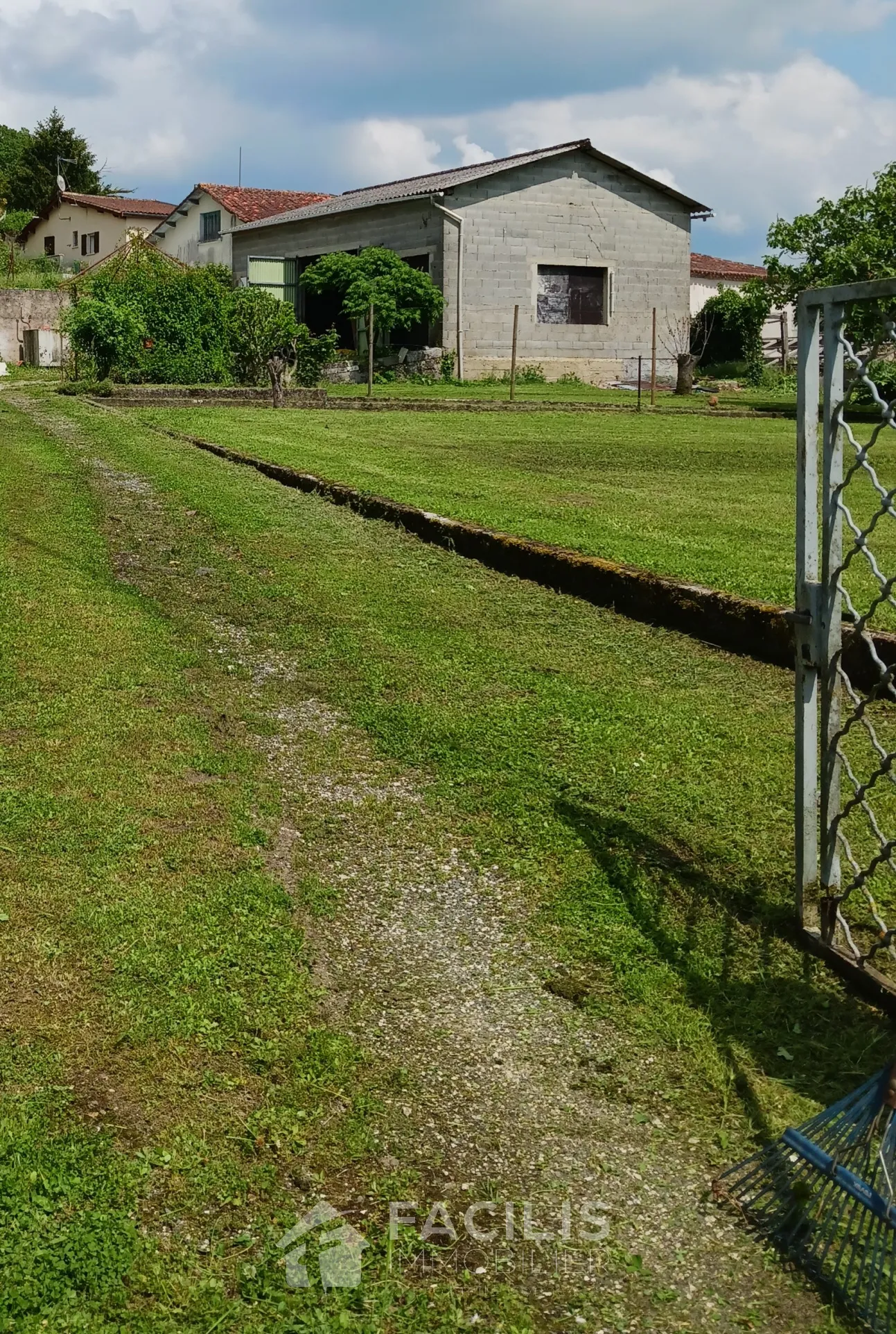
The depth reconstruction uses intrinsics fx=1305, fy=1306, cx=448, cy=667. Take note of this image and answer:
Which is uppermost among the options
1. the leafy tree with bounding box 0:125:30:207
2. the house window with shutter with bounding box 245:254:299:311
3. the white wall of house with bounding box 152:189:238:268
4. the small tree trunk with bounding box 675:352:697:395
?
the leafy tree with bounding box 0:125:30:207

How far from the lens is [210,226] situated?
40.7 meters

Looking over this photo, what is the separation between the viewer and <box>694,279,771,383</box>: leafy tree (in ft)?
115

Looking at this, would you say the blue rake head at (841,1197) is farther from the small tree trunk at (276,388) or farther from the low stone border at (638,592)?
the small tree trunk at (276,388)

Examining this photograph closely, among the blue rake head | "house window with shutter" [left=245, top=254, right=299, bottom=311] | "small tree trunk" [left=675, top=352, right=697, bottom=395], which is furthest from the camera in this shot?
"house window with shutter" [left=245, top=254, right=299, bottom=311]

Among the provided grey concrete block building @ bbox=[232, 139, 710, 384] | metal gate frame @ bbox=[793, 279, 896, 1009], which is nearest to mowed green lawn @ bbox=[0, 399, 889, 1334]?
metal gate frame @ bbox=[793, 279, 896, 1009]

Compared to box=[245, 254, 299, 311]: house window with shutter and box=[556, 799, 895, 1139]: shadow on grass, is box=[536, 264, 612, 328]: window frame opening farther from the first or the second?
box=[556, 799, 895, 1139]: shadow on grass

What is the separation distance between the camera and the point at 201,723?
16.6 feet

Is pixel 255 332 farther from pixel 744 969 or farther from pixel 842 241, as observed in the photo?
pixel 744 969

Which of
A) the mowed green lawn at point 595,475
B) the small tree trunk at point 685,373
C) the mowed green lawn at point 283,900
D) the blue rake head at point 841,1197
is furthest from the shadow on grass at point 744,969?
the small tree trunk at point 685,373

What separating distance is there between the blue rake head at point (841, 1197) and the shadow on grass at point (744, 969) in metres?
0.21

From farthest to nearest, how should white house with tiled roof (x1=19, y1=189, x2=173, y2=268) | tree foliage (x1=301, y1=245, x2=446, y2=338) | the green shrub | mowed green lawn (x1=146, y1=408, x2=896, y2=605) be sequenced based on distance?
white house with tiled roof (x1=19, y1=189, x2=173, y2=268) < tree foliage (x1=301, y1=245, x2=446, y2=338) < the green shrub < mowed green lawn (x1=146, y1=408, x2=896, y2=605)

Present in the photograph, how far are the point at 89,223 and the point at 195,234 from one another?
12.2 m

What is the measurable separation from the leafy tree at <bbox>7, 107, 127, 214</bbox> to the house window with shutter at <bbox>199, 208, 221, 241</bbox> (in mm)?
25256

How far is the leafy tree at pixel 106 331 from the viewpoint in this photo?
2386cm
